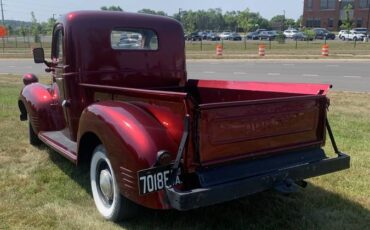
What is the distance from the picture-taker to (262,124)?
3676 mm

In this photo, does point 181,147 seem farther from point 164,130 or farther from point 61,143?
point 61,143

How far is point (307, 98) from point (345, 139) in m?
3.22

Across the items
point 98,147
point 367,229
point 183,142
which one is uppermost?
point 183,142

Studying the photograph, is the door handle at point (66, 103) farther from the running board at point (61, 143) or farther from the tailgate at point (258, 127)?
the tailgate at point (258, 127)

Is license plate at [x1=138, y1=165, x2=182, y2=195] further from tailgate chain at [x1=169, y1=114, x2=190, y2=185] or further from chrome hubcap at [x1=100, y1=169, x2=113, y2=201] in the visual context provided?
chrome hubcap at [x1=100, y1=169, x2=113, y2=201]

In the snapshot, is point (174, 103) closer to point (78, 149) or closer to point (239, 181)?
point (239, 181)

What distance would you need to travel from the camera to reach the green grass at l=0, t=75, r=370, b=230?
159 inches

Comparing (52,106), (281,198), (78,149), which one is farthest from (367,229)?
(52,106)

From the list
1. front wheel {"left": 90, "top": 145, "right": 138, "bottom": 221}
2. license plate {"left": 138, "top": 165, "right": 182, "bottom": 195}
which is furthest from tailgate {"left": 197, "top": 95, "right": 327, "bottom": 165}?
front wheel {"left": 90, "top": 145, "right": 138, "bottom": 221}

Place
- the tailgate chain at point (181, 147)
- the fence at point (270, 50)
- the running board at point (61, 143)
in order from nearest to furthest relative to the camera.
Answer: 1. the tailgate chain at point (181, 147)
2. the running board at point (61, 143)
3. the fence at point (270, 50)

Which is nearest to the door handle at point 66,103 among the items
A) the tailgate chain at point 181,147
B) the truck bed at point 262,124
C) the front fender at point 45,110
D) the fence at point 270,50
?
the front fender at point 45,110

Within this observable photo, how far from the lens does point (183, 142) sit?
3240 millimetres

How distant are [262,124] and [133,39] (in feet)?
8.02

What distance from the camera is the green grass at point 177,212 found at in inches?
159
